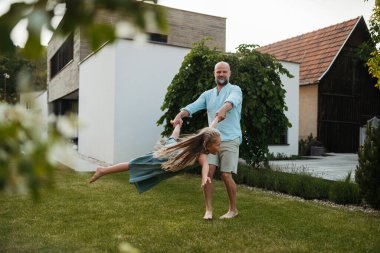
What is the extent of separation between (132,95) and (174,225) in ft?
24.9

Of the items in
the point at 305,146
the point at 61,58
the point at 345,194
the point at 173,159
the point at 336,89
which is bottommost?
the point at 345,194

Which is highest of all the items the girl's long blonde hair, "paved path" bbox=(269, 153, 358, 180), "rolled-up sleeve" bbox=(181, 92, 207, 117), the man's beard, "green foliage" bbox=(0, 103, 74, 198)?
the man's beard

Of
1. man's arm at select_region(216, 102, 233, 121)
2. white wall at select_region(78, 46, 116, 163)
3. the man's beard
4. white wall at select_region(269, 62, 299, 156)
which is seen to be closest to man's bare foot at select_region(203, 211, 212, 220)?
man's arm at select_region(216, 102, 233, 121)

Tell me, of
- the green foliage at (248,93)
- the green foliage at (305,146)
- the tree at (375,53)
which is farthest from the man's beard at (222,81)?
the green foliage at (305,146)

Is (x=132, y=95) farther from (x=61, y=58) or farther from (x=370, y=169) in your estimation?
(x=61, y=58)

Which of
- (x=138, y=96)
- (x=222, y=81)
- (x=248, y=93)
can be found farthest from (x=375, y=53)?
(x=222, y=81)

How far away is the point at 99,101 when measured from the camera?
43.5 ft

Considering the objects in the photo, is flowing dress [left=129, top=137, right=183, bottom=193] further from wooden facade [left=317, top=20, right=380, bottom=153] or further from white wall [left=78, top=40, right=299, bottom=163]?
wooden facade [left=317, top=20, right=380, bottom=153]

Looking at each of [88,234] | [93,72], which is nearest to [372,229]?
[88,234]

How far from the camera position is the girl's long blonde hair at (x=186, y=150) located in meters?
4.48

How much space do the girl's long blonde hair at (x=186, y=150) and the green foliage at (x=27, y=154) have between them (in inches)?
151

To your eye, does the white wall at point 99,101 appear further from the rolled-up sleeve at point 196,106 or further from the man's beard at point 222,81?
the man's beard at point 222,81

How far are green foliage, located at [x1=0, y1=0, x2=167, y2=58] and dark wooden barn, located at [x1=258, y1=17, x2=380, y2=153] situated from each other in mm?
19236

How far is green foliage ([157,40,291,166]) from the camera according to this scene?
953 centimetres
